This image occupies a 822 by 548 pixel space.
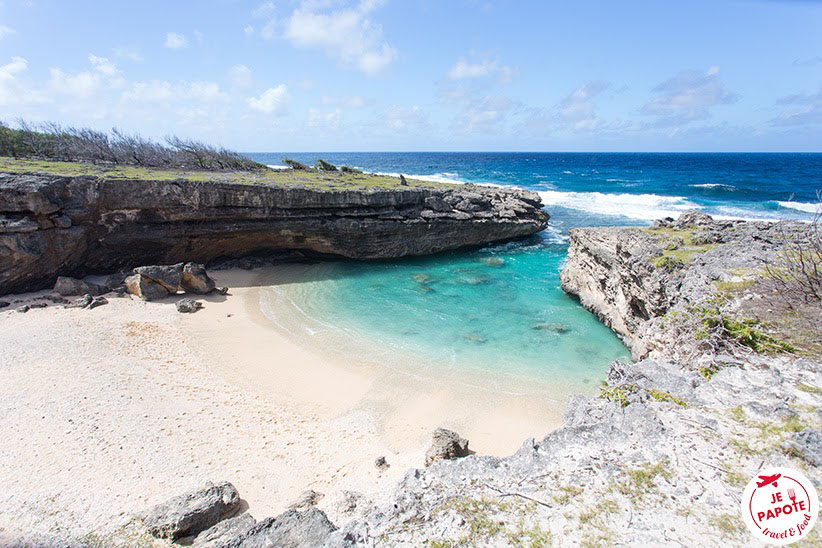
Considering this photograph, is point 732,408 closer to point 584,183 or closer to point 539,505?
point 539,505

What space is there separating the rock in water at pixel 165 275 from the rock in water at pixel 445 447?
15.9m

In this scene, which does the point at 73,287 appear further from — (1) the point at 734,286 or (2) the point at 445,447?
(1) the point at 734,286

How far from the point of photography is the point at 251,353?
14664 mm

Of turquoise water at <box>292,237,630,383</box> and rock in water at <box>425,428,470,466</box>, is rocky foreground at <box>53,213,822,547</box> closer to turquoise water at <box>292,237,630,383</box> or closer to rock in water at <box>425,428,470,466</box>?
rock in water at <box>425,428,470,466</box>

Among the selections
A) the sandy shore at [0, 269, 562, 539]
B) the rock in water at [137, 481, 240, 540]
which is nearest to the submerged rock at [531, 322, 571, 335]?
the sandy shore at [0, 269, 562, 539]

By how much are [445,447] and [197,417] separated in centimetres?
694

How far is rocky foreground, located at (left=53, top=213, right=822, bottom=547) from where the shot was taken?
4559mm

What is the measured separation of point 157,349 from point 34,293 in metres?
9.88

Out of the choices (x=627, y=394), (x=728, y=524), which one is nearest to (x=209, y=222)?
(x=627, y=394)

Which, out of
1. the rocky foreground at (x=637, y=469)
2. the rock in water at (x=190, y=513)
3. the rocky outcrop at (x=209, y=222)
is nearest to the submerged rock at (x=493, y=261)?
the rocky outcrop at (x=209, y=222)

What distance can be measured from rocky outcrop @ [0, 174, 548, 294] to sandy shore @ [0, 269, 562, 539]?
13.2 feet

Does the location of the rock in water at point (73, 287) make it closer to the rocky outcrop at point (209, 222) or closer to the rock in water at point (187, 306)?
the rocky outcrop at point (209, 222)

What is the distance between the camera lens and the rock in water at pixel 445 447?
9.29 meters

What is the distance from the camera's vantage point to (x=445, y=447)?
9.40m
